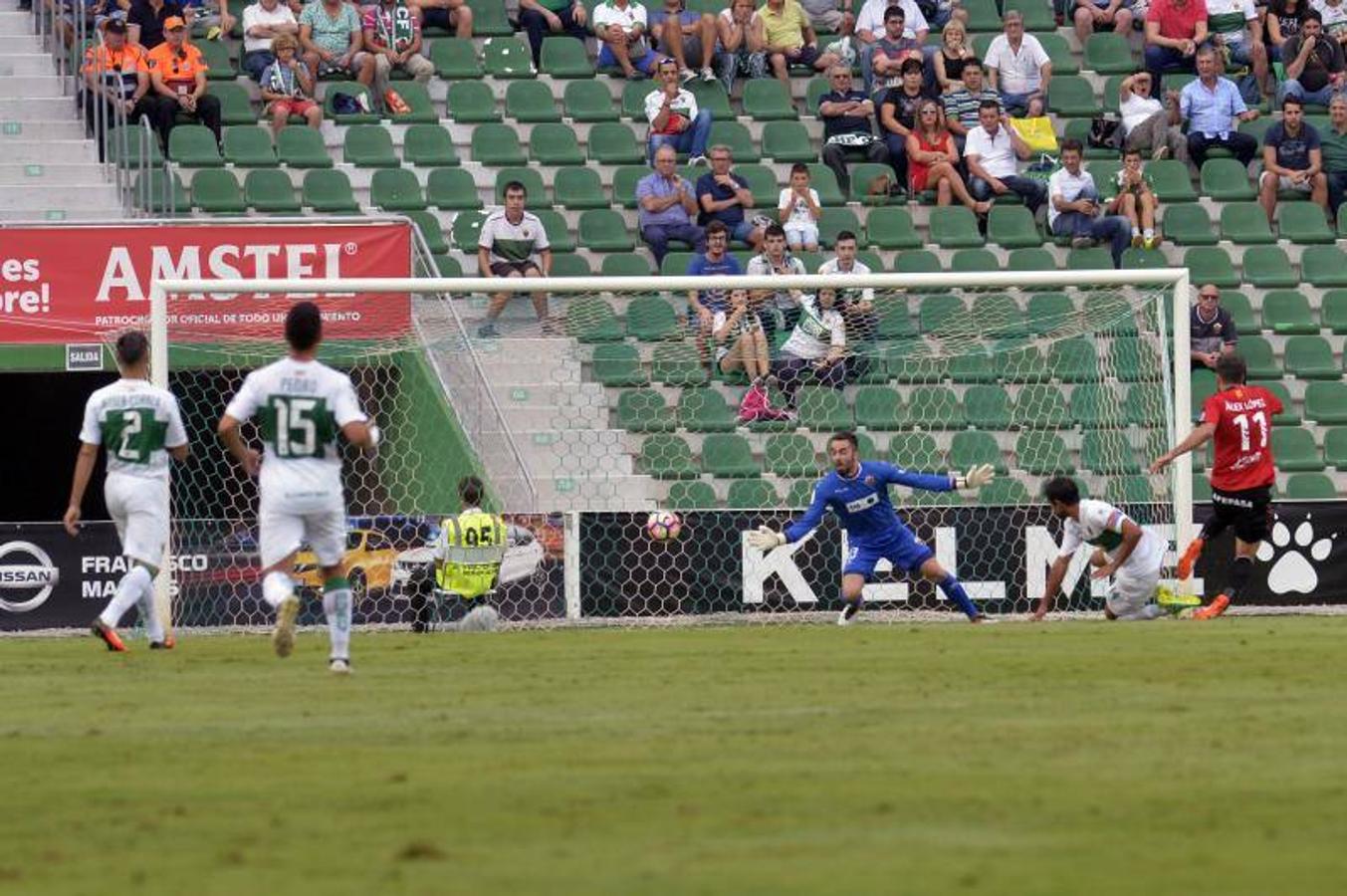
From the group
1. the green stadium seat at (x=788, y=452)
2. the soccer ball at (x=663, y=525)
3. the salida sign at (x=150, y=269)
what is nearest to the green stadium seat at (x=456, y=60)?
the salida sign at (x=150, y=269)

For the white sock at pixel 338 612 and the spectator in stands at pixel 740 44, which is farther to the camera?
the spectator in stands at pixel 740 44

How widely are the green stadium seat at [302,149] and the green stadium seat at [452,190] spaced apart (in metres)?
1.21

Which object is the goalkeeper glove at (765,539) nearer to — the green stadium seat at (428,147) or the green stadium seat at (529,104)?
the green stadium seat at (428,147)

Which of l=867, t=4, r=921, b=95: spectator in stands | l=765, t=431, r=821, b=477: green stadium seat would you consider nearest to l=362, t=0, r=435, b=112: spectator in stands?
l=867, t=4, r=921, b=95: spectator in stands

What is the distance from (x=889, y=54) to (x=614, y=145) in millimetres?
3477

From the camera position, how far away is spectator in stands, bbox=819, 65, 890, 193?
28.7 metres

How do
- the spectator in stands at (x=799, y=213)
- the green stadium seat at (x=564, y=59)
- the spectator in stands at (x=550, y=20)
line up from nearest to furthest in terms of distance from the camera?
the spectator in stands at (x=799, y=213) < the green stadium seat at (x=564, y=59) < the spectator in stands at (x=550, y=20)

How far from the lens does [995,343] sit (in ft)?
78.9

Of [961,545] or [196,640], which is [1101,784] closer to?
[196,640]

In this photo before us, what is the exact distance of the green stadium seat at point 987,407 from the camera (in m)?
23.7

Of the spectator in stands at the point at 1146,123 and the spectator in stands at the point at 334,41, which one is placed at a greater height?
the spectator in stands at the point at 334,41

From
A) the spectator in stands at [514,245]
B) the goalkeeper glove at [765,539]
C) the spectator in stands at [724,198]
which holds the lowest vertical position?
the goalkeeper glove at [765,539]

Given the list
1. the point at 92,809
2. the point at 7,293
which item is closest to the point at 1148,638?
the point at 92,809

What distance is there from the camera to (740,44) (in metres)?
29.6
